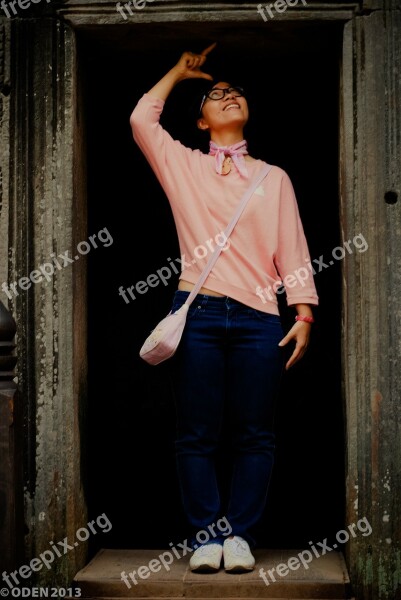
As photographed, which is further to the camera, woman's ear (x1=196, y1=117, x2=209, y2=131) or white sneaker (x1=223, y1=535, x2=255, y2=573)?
woman's ear (x1=196, y1=117, x2=209, y2=131)

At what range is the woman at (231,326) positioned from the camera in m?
4.25

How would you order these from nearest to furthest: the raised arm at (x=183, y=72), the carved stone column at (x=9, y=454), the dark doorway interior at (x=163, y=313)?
the carved stone column at (x=9, y=454)
the raised arm at (x=183, y=72)
the dark doorway interior at (x=163, y=313)

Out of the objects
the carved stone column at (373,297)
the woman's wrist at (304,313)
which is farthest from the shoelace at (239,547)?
the woman's wrist at (304,313)

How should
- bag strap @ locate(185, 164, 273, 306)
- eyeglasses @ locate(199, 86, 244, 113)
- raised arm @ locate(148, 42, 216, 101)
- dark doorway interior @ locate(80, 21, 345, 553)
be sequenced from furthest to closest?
dark doorway interior @ locate(80, 21, 345, 553)
eyeglasses @ locate(199, 86, 244, 113)
raised arm @ locate(148, 42, 216, 101)
bag strap @ locate(185, 164, 273, 306)

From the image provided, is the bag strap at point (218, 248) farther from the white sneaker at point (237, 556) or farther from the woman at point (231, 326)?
the white sneaker at point (237, 556)

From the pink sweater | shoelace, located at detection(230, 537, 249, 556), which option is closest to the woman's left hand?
the pink sweater

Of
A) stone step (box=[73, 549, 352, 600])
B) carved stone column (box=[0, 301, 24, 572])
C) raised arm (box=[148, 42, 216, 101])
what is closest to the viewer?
carved stone column (box=[0, 301, 24, 572])

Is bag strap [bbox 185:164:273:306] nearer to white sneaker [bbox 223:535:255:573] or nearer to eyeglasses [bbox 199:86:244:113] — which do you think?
eyeglasses [bbox 199:86:244:113]

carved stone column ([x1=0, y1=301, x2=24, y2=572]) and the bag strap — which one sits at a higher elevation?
the bag strap

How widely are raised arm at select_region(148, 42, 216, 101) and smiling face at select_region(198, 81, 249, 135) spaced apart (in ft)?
0.44

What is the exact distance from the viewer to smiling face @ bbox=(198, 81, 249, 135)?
4.43m

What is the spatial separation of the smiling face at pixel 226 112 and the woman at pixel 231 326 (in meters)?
0.20

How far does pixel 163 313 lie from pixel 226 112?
1348mm

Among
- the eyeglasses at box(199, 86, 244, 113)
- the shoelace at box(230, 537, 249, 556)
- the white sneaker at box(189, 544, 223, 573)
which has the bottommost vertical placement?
the white sneaker at box(189, 544, 223, 573)
